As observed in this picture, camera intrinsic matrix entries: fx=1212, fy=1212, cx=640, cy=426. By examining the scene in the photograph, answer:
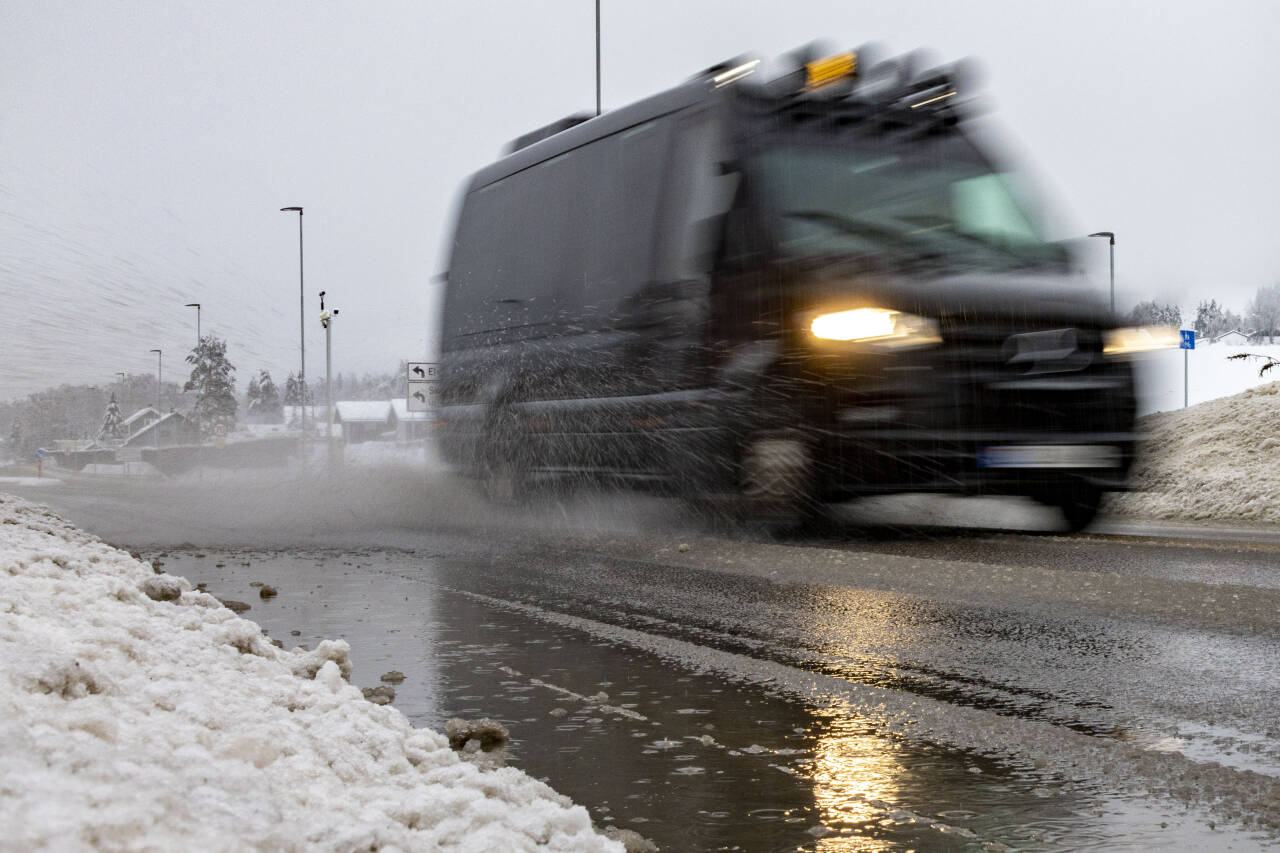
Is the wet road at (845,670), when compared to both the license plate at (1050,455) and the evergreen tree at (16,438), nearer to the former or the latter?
the license plate at (1050,455)

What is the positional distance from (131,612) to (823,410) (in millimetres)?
4552

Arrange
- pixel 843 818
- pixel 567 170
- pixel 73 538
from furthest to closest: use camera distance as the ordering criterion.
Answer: pixel 567 170, pixel 73 538, pixel 843 818

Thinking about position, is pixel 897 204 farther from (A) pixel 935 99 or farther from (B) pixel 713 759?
(B) pixel 713 759

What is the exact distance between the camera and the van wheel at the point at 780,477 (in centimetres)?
768

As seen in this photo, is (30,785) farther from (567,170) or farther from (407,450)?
(407,450)

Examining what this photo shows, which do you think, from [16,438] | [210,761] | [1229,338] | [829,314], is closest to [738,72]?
[829,314]

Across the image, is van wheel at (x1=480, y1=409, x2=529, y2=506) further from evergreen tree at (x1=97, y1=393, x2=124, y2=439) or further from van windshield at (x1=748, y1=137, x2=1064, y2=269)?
evergreen tree at (x1=97, y1=393, x2=124, y2=439)

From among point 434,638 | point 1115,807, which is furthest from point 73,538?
point 1115,807

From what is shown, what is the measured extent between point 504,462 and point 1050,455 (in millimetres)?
4832

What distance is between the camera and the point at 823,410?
7.47 metres

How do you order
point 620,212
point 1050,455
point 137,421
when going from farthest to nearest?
point 137,421
point 620,212
point 1050,455

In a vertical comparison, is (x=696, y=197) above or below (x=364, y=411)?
above

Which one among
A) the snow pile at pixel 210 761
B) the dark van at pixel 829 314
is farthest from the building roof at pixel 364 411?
the snow pile at pixel 210 761

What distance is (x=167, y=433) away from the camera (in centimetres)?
8969
